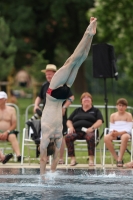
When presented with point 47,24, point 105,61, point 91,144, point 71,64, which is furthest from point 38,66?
point 71,64

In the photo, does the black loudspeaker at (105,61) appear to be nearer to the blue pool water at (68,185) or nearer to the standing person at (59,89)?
the blue pool water at (68,185)

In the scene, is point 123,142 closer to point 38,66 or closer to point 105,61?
point 105,61

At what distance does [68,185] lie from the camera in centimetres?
1094

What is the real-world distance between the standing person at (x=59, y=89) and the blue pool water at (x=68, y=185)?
51 centimetres

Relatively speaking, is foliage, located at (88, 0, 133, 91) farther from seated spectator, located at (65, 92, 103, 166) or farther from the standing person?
the standing person

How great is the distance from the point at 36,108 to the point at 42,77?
2341 cm

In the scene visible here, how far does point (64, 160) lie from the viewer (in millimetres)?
15469

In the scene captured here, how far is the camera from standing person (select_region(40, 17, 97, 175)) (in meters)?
11.6

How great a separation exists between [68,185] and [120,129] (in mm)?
3729

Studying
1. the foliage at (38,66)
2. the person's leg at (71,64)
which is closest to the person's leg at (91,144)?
the person's leg at (71,64)

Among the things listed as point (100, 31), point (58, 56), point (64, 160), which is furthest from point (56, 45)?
point (64, 160)

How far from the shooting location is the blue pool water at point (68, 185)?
382 inches

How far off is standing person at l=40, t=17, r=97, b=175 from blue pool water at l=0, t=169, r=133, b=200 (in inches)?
20.1

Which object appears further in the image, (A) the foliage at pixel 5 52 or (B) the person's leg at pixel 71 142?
(A) the foliage at pixel 5 52
